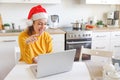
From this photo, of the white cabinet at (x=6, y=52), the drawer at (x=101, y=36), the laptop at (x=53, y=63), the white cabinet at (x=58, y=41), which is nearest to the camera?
the laptop at (x=53, y=63)

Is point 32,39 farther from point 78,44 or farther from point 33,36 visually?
point 78,44

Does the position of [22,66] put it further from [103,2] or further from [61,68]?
[103,2]

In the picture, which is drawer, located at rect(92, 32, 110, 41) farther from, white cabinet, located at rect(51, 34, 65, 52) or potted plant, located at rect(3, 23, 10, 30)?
potted plant, located at rect(3, 23, 10, 30)

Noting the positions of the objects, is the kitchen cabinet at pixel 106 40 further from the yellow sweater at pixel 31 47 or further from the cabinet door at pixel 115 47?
the yellow sweater at pixel 31 47

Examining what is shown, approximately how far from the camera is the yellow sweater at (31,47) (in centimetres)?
190

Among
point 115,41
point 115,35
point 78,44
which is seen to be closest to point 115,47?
point 115,41

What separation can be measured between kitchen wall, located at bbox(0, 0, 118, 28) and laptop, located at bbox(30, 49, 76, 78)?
2.29m

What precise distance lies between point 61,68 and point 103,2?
7.90ft

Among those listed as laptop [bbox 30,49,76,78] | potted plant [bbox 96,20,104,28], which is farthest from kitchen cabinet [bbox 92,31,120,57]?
laptop [bbox 30,49,76,78]

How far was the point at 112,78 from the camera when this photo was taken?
1241 mm

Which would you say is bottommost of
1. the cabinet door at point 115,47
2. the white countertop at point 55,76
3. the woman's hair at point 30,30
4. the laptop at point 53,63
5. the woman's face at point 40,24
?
the cabinet door at point 115,47

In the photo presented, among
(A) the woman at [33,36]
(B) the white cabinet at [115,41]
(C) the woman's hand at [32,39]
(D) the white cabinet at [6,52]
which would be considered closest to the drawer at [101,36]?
(B) the white cabinet at [115,41]

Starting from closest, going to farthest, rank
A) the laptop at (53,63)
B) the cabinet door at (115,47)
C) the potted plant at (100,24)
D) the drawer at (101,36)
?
1. the laptop at (53,63)
2. the drawer at (101,36)
3. the cabinet door at (115,47)
4. the potted plant at (100,24)

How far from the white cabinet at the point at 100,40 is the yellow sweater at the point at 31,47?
1.54 m
